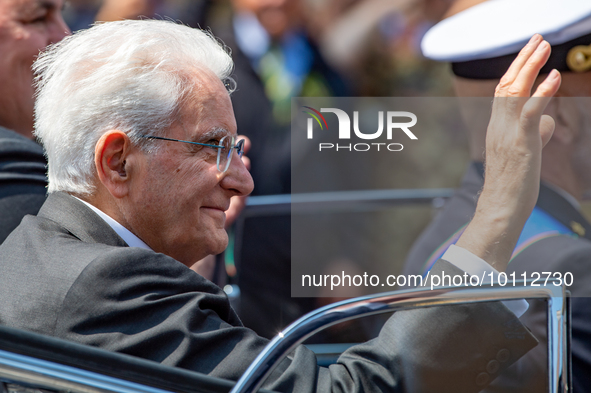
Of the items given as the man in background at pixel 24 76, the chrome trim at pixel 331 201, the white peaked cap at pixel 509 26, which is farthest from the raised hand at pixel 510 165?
the man in background at pixel 24 76

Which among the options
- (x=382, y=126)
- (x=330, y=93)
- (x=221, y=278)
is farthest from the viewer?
(x=330, y=93)

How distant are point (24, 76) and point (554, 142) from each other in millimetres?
1816

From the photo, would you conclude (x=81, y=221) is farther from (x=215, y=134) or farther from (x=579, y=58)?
(x=579, y=58)

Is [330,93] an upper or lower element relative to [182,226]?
upper

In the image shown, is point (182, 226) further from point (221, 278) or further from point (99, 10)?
point (99, 10)

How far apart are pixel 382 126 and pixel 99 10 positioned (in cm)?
190

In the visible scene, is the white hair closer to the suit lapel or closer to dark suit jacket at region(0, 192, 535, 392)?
the suit lapel

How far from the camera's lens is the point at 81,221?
55.2 inches

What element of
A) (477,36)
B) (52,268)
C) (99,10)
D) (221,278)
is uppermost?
(99,10)

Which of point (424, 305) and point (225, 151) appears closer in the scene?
point (424, 305)

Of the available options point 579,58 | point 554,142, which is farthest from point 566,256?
point 579,58

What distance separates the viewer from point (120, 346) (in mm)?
1182

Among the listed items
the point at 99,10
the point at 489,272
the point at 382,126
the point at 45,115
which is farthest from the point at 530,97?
the point at 99,10

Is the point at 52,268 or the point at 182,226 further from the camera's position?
the point at 182,226
